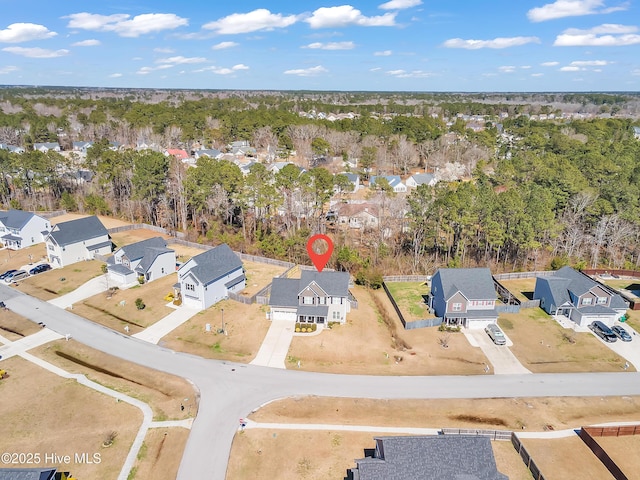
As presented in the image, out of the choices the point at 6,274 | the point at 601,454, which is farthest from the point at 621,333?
the point at 6,274

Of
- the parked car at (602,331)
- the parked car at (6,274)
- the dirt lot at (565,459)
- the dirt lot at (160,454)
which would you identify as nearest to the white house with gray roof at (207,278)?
the dirt lot at (160,454)

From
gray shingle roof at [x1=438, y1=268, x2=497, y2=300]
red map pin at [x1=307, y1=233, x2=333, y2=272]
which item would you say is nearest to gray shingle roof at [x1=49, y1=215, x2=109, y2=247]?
red map pin at [x1=307, y1=233, x2=333, y2=272]

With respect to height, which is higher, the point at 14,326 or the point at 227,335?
the point at 14,326

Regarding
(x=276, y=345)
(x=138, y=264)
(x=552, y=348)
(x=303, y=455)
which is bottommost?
(x=303, y=455)

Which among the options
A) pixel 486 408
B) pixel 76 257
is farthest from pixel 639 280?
pixel 76 257

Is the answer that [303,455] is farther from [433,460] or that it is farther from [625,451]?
[625,451]

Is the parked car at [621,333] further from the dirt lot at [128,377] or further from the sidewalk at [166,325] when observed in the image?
the sidewalk at [166,325]

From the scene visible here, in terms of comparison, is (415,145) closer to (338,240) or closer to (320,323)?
(338,240)
